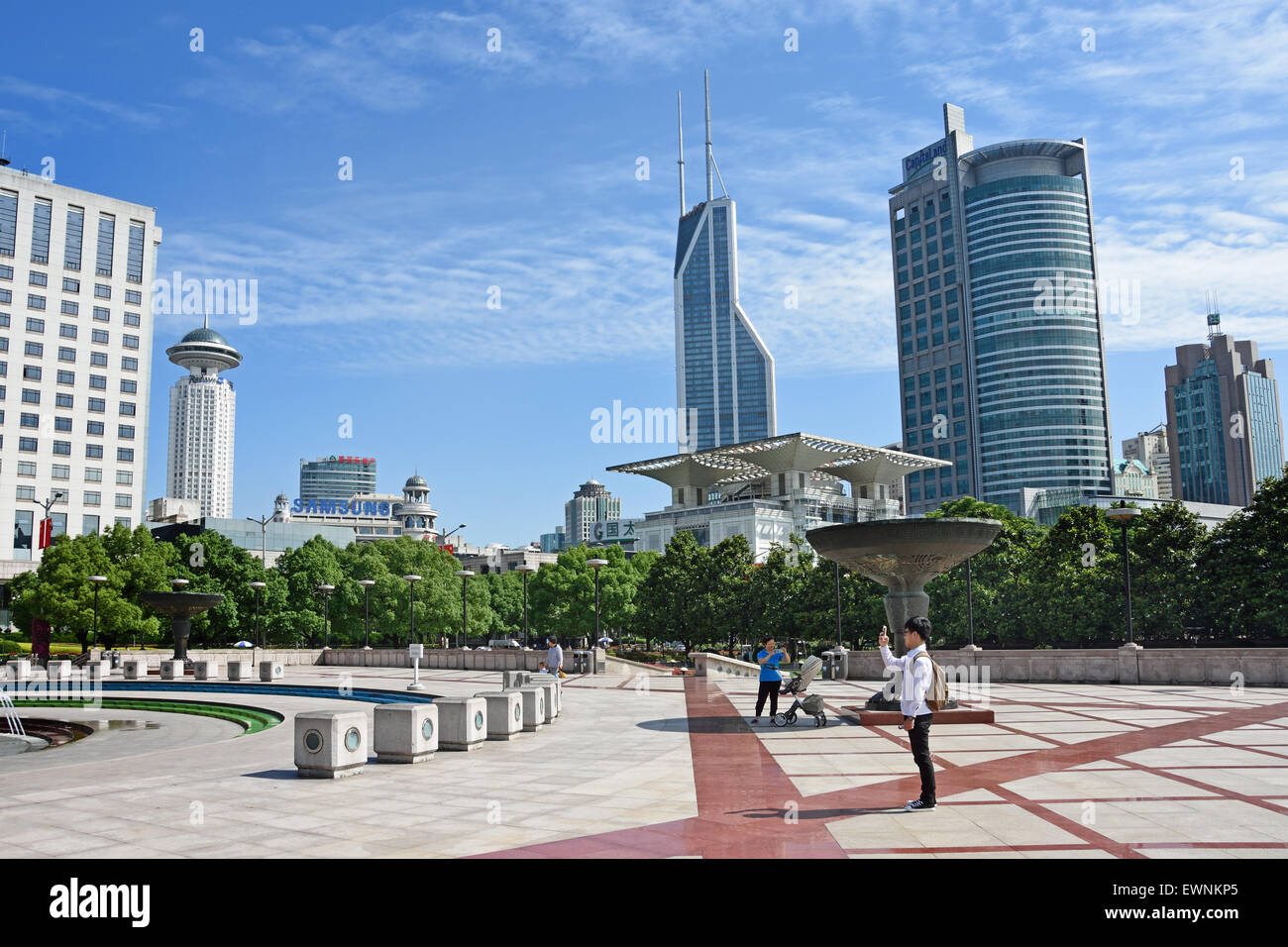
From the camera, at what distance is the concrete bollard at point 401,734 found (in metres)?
12.1

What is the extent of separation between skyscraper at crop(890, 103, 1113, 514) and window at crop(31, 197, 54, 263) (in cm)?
13562

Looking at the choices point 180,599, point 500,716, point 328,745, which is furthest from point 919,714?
point 180,599

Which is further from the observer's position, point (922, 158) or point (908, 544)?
point (922, 158)

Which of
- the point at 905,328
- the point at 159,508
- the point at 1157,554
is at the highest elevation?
the point at 905,328

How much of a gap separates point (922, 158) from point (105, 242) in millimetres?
142513

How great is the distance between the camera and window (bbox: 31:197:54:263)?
9294cm

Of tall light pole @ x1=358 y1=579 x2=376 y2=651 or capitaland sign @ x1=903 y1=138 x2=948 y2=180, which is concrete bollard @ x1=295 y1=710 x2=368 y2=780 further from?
capitaland sign @ x1=903 y1=138 x2=948 y2=180

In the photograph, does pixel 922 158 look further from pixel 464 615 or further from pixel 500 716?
pixel 500 716

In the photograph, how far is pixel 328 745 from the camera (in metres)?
10.9

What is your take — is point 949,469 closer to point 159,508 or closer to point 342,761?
point 159,508
